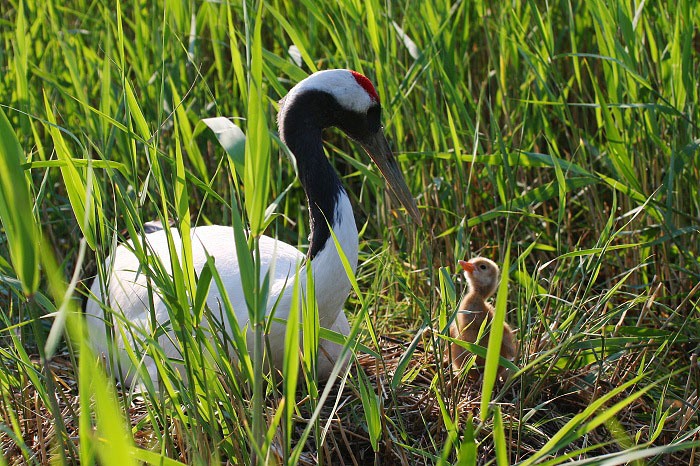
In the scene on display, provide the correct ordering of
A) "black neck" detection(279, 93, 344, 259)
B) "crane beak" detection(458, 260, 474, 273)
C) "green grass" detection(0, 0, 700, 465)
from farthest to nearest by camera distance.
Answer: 1. "crane beak" detection(458, 260, 474, 273)
2. "black neck" detection(279, 93, 344, 259)
3. "green grass" detection(0, 0, 700, 465)

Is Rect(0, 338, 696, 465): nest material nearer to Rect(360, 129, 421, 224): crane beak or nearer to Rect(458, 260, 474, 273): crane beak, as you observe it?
Rect(458, 260, 474, 273): crane beak

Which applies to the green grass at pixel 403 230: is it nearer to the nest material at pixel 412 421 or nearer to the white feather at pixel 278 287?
the nest material at pixel 412 421

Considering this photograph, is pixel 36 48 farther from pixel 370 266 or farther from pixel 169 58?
pixel 370 266

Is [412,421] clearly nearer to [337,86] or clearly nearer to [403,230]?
[337,86]

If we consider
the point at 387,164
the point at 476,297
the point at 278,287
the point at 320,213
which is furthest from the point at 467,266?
the point at 278,287

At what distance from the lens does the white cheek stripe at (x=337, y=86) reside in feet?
8.70

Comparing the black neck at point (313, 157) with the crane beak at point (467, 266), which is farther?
the crane beak at point (467, 266)

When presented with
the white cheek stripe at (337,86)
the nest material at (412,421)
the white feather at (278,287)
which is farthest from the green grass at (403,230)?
the white cheek stripe at (337,86)

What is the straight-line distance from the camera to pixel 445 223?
3.32 meters

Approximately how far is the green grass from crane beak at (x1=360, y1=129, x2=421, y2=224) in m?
0.15

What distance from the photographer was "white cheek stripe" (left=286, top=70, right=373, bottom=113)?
265cm

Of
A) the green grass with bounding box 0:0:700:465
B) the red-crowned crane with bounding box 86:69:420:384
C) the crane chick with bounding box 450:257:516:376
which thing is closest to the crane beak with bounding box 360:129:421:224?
the red-crowned crane with bounding box 86:69:420:384

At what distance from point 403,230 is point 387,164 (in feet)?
1.99

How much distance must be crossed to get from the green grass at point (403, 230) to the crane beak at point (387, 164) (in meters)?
0.15
